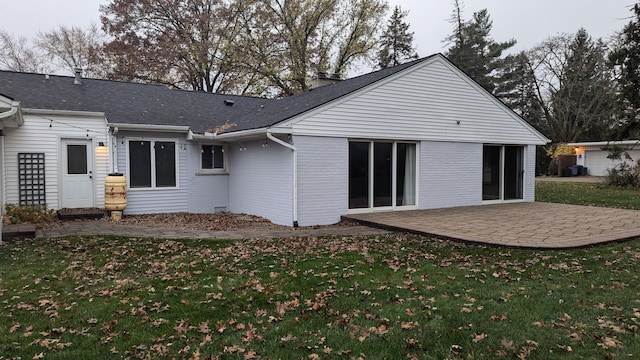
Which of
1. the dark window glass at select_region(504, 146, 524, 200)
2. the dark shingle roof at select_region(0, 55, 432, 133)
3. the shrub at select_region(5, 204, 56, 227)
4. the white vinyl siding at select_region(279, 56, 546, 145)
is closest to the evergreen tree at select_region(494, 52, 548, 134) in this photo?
the dark window glass at select_region(504, 146, 524, 200)

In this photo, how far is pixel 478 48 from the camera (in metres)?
38.5

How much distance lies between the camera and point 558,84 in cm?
3634

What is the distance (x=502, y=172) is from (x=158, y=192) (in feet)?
34.4

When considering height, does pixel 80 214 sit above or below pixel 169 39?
below

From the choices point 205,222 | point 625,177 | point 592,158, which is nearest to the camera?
point 205,222

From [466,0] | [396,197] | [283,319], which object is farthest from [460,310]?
[466,0]

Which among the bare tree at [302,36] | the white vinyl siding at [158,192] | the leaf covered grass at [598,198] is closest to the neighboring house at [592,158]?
the leaf covered grass at [598,198]

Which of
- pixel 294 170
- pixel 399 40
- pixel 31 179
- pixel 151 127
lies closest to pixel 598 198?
pixel 294 170

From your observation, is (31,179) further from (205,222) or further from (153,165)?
(205,222)

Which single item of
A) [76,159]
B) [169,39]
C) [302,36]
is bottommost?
[76,159]

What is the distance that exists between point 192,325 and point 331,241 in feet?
13.8

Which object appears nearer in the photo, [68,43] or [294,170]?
[294,170]

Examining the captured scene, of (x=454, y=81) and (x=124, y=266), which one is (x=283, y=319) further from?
(x=454, y=81)

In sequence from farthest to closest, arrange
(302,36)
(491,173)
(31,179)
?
1. (302,36)
2. (491,173)
3. (31,179)
